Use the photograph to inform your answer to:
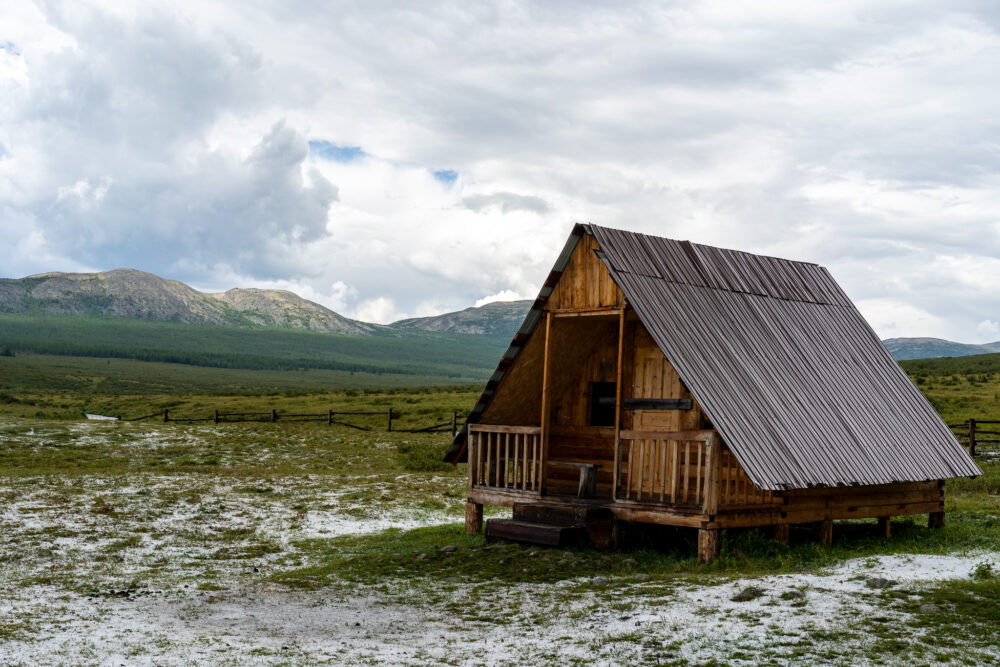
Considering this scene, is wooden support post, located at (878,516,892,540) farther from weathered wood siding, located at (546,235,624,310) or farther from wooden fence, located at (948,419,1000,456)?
wooden fence, located at (948,419,1000,456)

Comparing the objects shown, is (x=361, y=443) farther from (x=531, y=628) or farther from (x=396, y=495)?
(x=531, y=628)

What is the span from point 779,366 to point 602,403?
3.21 m

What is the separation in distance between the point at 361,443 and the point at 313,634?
28411mm

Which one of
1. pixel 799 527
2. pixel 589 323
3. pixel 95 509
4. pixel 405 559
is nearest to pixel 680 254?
pixel 589 323

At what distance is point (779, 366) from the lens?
17.0 metres

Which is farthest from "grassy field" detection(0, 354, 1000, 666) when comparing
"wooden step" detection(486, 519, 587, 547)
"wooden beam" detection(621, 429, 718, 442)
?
"wooden beam" detection(621, 429, 718, 442)

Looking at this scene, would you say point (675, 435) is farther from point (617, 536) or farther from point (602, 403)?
point (602, 403)

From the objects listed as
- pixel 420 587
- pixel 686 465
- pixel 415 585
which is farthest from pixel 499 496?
pixel 420 587

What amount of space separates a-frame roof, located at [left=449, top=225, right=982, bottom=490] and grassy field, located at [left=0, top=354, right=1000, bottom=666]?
1.45 meters

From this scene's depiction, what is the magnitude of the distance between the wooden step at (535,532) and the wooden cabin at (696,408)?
34mm

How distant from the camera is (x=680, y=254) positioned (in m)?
17.9

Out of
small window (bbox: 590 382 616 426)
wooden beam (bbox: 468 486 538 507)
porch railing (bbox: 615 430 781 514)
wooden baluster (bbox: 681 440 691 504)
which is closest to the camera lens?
porch railing (bbox: 615 430 781 514)

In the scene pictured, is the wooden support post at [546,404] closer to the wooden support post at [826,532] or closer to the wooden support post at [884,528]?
the wooden support post at [826,532]

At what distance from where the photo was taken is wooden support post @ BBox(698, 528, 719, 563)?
1448cm
